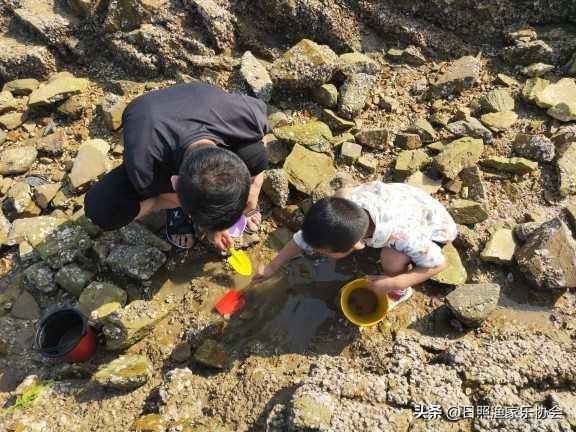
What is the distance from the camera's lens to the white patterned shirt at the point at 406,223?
7.64 feet

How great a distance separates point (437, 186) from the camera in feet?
10.0

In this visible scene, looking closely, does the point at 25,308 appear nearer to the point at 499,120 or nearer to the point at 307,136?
the point at 307,136

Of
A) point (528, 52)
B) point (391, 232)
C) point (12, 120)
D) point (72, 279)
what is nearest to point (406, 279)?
point (391, 232)

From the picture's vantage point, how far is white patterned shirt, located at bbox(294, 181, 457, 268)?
2328mm

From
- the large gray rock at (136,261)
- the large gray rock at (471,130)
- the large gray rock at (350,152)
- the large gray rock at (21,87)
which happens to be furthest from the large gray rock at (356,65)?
the large gray rock at (21,87)

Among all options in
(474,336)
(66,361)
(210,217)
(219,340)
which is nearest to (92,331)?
(66,361)

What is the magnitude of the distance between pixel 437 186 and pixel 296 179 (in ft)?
3.12

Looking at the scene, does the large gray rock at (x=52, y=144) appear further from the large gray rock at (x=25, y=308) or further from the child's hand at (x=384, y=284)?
the child's hand at (x=384, y=284)

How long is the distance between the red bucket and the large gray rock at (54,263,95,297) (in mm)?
250

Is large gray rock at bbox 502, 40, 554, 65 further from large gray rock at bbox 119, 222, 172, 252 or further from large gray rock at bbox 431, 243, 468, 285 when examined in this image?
large gray rock at bbox 119, 222, 172, 252

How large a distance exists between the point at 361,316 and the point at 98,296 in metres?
1.60

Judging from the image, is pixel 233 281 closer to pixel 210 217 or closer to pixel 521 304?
pixel 210 217

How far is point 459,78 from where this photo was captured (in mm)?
3430

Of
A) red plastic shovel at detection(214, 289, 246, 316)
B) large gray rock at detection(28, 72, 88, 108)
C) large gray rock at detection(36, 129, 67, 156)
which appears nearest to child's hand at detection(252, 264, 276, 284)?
red plastic shovel at detection(214, 289, 246, 316)
